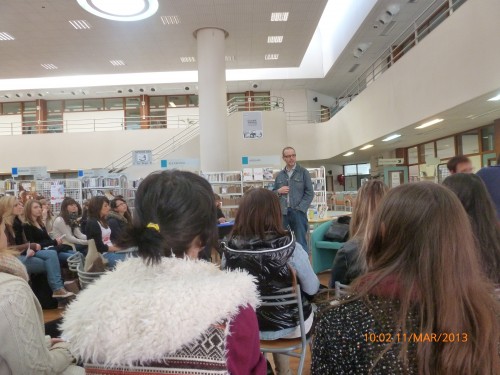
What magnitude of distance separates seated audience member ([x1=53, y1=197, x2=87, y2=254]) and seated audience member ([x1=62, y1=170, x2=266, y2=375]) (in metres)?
4.85

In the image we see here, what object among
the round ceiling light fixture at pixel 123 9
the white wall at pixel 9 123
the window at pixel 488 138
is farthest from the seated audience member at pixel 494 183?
the white wall at pixel 9 123

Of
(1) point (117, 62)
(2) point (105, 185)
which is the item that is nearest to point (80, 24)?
(1) point (117, 62)

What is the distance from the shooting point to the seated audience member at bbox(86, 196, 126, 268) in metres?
4.00

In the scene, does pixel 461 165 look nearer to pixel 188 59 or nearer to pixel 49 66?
pixel 188 59

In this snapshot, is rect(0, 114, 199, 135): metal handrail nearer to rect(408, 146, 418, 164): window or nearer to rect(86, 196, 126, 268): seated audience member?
rect(408, 146, 418, 164): window

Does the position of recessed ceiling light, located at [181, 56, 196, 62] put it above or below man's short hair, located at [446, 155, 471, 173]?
above

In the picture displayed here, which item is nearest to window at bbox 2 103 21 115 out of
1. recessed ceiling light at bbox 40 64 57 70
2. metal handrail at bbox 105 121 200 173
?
recessed ceiling light at bbox 40 64 57 70

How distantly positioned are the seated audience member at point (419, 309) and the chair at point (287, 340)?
1.08m

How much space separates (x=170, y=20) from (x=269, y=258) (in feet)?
30.1

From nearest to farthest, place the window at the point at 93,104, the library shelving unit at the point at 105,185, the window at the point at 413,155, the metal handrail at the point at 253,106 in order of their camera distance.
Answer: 1. the library shelving unit at the point at 105,185
2. the window at the point at 413,155
3. the metal handrail at the point at 253,106
4. the window at the point at 93,104

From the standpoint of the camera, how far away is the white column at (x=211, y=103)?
10133 mm

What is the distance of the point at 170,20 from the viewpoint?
31.2ft

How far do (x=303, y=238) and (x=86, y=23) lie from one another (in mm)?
8476

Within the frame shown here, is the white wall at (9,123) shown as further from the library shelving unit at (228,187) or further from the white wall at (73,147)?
the library shelving unit at (228,187)
